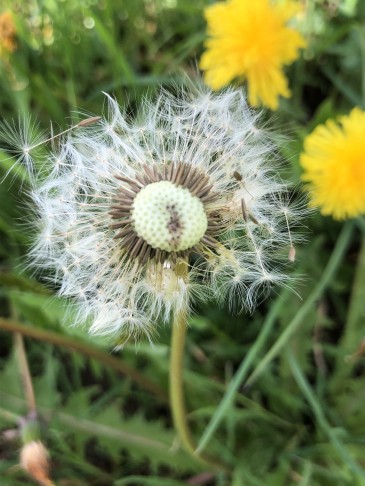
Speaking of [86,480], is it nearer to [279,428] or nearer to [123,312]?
[279,428]

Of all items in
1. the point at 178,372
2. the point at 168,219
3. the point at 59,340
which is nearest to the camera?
the point at 168,219

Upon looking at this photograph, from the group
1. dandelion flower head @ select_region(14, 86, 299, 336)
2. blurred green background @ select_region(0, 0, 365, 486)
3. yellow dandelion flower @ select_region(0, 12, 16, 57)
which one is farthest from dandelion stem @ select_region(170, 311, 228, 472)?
yellow dandelion flower @ select_region(0, 12, 16, 57)

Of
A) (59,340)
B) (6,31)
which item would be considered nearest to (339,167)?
(59,340)

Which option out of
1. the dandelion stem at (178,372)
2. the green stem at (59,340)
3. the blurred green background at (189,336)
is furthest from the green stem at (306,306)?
the green stem at (59,340)

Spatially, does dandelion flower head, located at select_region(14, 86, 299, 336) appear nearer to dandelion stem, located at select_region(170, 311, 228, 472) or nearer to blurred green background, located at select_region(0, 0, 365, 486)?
dandelion stem, located at select_region(170, 311, 228, 472)

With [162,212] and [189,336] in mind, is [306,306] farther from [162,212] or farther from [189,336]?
[162,212]
